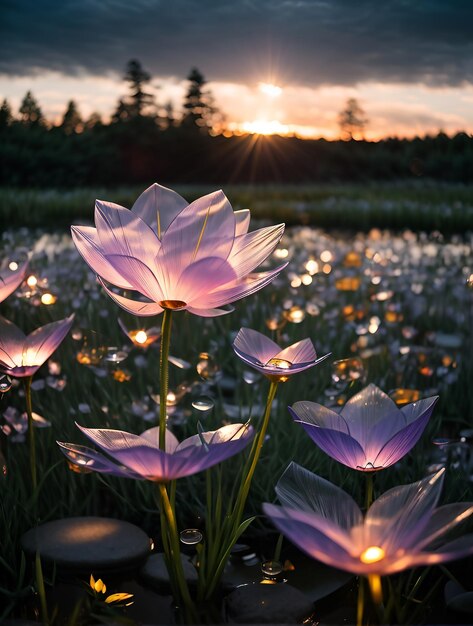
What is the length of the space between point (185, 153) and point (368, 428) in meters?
24.5

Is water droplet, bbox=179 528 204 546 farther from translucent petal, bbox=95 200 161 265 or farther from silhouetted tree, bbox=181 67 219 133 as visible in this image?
silhouetted tree, bbox=181 67 219 133

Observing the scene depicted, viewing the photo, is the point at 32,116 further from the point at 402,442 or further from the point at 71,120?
the point at 402,442

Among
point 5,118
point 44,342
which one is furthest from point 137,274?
point 5,118

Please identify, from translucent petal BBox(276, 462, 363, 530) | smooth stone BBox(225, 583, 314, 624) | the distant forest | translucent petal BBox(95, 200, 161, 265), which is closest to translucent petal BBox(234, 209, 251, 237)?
translucent petal BBox(95, 200, 161, 265)

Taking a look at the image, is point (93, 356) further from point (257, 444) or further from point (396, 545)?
point (396, 545)

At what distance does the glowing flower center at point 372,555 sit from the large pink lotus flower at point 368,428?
0.59ft

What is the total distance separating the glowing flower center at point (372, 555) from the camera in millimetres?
701

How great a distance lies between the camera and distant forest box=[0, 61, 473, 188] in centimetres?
2022

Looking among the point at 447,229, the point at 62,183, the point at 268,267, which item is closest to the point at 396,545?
the point at 268,267

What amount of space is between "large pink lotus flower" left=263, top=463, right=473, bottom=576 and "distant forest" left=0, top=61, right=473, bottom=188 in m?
16.8

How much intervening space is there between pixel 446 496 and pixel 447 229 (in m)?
8.66

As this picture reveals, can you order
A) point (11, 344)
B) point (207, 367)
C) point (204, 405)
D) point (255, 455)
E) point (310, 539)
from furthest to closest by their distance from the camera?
1. point (207, 367)
2. point (204, 405)
3. point (11, 344)
4. point (255, 455)
5. point (310, 539)

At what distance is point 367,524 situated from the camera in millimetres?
769

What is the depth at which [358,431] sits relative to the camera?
1.00 metres
